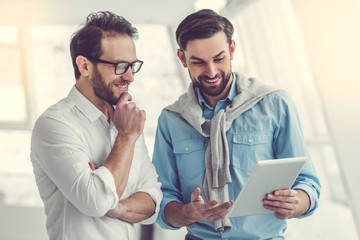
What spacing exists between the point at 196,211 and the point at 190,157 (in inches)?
11.6

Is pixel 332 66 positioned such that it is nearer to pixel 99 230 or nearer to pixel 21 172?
pixel 99 230

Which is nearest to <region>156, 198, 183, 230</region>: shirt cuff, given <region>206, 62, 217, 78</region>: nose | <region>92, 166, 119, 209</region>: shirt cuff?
<region>92, 166, 119, 209</region>: shirt cuff

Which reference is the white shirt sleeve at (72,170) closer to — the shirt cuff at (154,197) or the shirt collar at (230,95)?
the shirt cuff at (154,197)

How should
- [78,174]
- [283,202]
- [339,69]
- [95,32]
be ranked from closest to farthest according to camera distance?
[78,174], [283,202], [95,32], [339,69]

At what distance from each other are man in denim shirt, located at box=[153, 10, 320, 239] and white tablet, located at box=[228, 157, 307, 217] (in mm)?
173

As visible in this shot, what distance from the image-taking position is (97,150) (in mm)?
1640

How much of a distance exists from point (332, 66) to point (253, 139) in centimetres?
121

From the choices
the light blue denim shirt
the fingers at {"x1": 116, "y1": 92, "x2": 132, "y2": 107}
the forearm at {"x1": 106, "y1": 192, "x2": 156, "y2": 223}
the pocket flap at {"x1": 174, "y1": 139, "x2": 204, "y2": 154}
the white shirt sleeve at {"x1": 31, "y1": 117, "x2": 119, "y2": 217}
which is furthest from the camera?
the pocket flap at {"x1": 174, "y1": 139, "x2": 204, "y2": 154}

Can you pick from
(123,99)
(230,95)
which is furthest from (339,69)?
(123,99)

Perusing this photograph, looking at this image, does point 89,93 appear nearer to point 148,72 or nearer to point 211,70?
point 211,70

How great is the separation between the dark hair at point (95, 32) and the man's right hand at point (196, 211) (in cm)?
64

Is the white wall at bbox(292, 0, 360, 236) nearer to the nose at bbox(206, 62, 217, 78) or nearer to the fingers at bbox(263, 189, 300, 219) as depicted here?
the nose at bbox(206, 62, 217, 78)

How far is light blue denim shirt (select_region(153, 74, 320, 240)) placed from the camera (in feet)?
5.89

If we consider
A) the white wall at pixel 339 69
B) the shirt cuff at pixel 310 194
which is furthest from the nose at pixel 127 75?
the white wall at pixel 339 69
